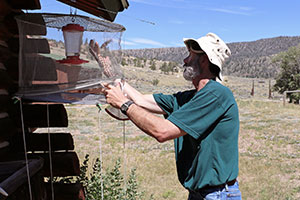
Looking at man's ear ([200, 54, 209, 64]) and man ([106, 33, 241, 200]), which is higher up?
man's ear ([200, 54, 209, 64])

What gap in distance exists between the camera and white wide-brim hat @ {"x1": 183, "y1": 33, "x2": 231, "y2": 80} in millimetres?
2521

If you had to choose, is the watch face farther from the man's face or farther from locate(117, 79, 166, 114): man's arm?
locate(117, 79, 166, 114): man's arm

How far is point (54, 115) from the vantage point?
351cm

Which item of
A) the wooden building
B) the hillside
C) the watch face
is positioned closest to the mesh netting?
the wooden building

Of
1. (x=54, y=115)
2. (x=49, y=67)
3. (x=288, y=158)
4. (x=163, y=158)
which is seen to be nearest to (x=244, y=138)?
(x=288, y=158)

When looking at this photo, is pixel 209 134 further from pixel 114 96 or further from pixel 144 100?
pixel 144 100

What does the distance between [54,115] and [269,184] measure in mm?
5402

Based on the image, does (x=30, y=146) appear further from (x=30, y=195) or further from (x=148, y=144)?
(x=148, y=144)

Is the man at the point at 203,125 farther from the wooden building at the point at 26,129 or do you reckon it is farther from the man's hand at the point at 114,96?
the wooden building at the point at 26,129

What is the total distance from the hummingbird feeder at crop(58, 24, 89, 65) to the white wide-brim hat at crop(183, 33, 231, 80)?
Result: 83 cm

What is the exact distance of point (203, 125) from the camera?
2371 mm

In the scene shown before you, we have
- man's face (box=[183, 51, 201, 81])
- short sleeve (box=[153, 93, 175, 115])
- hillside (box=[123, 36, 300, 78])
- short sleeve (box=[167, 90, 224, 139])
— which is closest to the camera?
short sleeve (box=[167, 90, 224, 139])

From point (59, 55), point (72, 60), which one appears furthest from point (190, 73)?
Result: point (59, 55)

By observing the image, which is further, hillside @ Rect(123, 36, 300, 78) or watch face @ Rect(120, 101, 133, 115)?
hillside @ Rect(123, 36, 300, 78)
